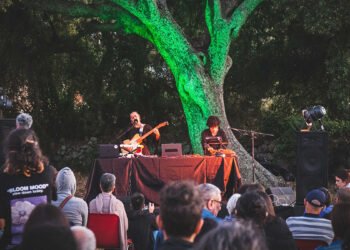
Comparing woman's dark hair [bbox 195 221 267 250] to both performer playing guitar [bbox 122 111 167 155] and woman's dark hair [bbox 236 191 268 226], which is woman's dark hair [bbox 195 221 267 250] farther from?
performer playing guitar [bbox 122 111 167 155]

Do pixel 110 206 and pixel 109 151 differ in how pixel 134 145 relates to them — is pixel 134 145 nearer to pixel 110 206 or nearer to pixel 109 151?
pixel 109 151

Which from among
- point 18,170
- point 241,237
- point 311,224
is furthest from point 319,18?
point 241,237

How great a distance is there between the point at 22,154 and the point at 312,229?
7.41ft

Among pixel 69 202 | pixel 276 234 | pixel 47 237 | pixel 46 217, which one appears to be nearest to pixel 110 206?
pixel 69 202

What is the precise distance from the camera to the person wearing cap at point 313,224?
4766mm

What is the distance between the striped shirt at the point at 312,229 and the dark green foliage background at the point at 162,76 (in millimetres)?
8464

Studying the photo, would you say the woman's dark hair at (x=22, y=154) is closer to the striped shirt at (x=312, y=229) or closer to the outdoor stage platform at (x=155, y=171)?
the striped shirt at (x=312, y=229)

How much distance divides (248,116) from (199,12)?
143 inches

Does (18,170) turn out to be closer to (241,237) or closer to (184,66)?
(241,237)

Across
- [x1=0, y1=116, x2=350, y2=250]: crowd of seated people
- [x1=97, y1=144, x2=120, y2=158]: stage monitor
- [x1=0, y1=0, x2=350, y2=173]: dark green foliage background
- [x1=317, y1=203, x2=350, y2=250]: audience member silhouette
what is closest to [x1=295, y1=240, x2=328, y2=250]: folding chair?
[x1=0, y1=116, x2=350, y2=250]: crowd of seated people

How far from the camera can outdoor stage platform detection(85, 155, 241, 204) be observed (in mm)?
9375

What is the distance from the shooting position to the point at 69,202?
16.8 ft

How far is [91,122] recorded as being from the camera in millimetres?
18453

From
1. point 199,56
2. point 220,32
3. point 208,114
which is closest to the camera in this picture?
point 208,114
